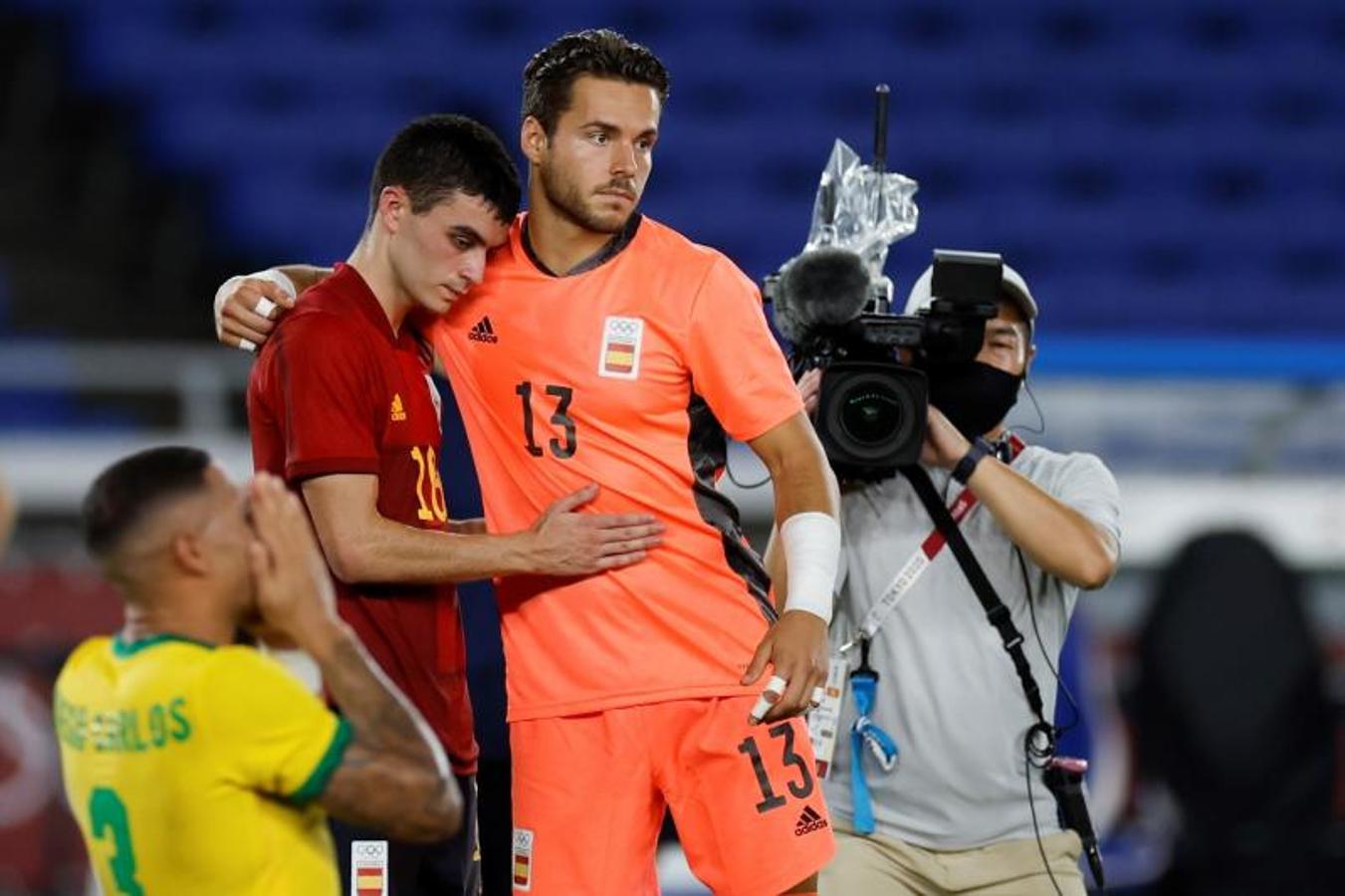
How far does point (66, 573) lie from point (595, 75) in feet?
13.1

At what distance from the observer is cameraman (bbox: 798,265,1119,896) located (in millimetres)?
4203

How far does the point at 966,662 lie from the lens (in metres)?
4.28

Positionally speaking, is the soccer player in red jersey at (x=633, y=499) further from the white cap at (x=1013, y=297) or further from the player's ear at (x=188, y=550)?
the player's ear at (x=188, y=550)

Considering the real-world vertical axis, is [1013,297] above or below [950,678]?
above

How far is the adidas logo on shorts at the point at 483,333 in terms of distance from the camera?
4031mm

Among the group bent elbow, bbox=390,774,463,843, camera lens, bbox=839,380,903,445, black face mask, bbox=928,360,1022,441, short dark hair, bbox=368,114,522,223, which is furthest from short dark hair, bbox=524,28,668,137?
bent elbow, bbox=390,774,463,843

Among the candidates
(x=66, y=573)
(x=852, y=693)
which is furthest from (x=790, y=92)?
(x=852, y=693)

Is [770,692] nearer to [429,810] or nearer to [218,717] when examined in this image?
[429,810]

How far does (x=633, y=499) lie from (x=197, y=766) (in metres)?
1.24

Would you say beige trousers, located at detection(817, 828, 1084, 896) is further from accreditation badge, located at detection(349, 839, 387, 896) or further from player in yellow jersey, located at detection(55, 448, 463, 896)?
player in yellow jersey, located at detection(55, 448, 463, 896)

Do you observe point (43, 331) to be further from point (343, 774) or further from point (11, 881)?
point (343, 774)

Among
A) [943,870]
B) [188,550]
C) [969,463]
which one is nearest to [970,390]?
[969,463]

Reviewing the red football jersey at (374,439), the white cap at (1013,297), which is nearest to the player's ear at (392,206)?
the red football jersey at (374,439)

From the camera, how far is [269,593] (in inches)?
116
